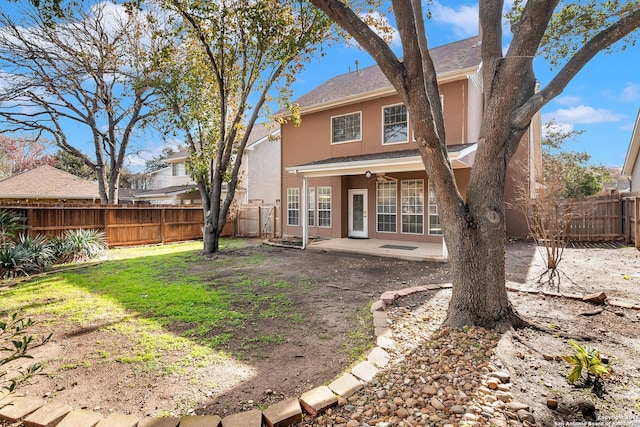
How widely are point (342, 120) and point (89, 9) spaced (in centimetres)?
1179

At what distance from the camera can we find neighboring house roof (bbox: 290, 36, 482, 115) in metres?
10.8

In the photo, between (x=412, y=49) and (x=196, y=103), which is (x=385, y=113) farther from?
(x=412, y=49)

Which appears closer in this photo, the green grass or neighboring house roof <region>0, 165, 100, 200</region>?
the green grass

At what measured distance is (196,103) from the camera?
10.7 metres

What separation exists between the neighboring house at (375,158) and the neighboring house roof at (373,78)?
0.04 metres

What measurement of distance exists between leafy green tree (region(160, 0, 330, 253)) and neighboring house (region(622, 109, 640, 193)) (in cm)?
1447

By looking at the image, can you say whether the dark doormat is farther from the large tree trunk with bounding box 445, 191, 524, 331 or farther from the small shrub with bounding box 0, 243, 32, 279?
the small shrub with bounding box 0, 243, 32, 279

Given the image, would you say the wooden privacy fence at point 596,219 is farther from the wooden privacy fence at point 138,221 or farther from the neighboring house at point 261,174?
the neighboring house at point 261,174

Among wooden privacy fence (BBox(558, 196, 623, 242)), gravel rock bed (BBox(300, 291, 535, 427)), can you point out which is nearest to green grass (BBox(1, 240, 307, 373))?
gravel rock bed (BBox(300, 291, 535, 427))

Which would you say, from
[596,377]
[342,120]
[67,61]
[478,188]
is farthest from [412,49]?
[67,61]

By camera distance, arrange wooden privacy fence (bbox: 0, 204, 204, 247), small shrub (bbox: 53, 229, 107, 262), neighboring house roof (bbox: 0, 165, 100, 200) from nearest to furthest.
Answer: small shrub (bbox: 53, 229, 107, 262)
wooden privacy fence (bbox: 0, 204, 204, 247)
neighboring house roof (bbox: 0, 165, 100, 200)

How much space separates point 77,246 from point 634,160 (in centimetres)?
2373

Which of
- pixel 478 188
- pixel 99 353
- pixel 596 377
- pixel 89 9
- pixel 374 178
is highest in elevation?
pixel 89 9

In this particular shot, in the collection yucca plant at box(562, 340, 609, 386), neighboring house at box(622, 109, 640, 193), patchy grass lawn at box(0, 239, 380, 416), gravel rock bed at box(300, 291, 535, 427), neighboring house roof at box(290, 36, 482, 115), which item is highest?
neighboring house roof at box(290, 36, 482, 115)
